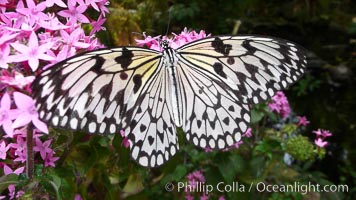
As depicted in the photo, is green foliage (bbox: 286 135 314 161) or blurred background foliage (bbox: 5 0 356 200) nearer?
blurred background foliage (bbox: 5 0 356 200)

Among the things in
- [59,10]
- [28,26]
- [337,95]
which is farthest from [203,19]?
[28,26]

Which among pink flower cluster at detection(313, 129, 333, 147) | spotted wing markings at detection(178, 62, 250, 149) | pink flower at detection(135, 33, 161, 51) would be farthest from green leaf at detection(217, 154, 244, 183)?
pink flower at detection(135, 33, 161, 51)

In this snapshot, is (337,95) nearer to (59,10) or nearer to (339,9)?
(339,9)

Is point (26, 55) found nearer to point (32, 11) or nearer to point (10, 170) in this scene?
point (32, 11)

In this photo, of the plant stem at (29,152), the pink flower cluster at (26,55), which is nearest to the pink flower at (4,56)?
the pink flower cluster at (26,55)

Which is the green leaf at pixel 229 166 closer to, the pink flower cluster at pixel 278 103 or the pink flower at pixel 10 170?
the pink flower cluster at pixel 278 103

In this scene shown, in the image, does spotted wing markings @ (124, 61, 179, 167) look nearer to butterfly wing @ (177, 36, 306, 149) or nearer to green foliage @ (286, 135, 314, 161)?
butterfly wing @ (177, 36, 306, 149)
